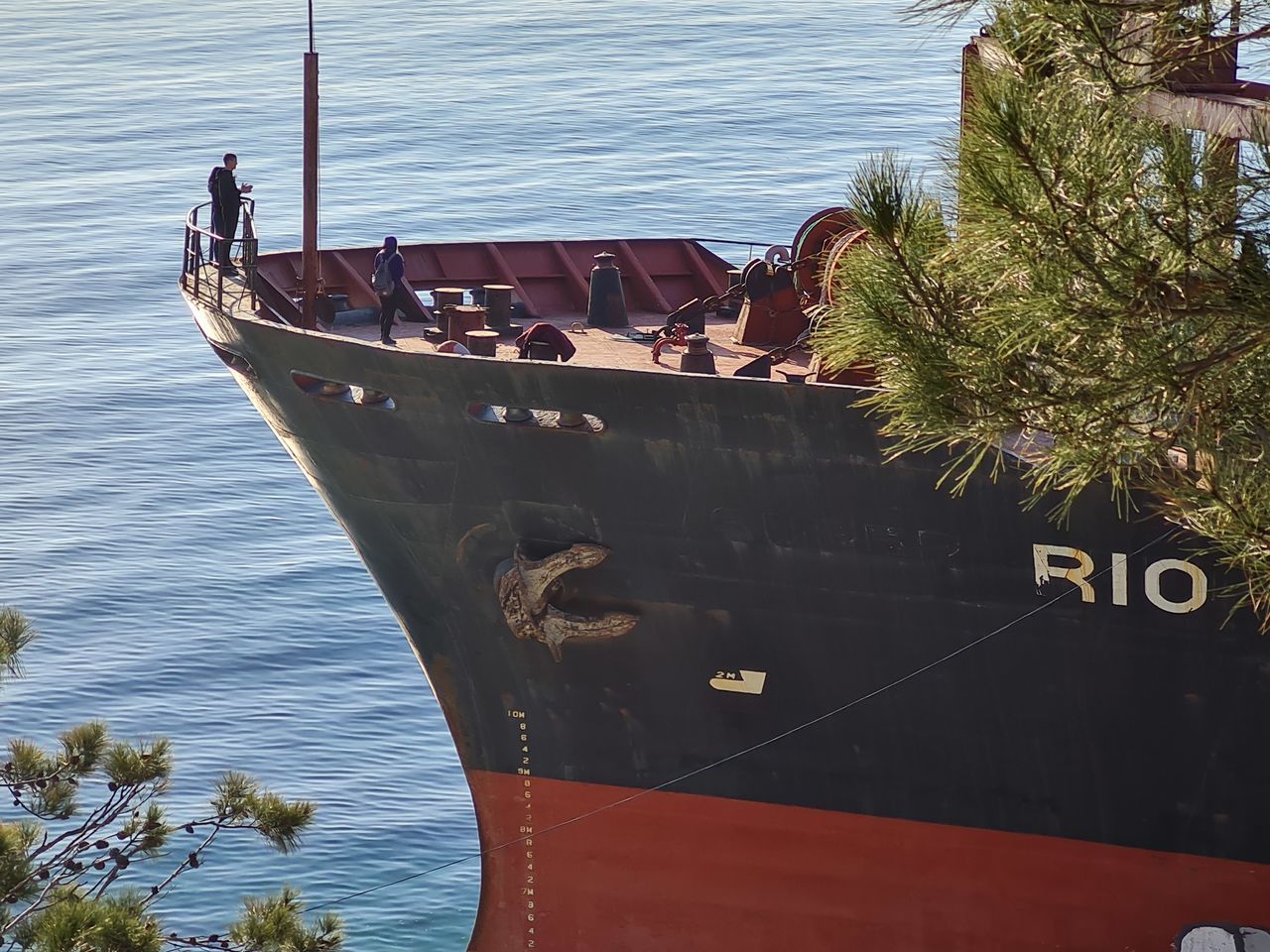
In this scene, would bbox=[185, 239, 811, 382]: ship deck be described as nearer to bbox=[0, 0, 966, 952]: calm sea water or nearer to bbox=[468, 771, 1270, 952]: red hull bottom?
bbox=[468, 771, 1270, 952]: red hull bottom

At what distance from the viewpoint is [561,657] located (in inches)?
469

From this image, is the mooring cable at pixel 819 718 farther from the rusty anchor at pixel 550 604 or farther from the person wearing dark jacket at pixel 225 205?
the person wearing dark jacket at pixel 225 205

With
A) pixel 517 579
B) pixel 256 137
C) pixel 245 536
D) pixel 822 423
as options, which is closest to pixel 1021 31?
pixel 822 423

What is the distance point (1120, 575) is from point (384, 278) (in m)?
6.05

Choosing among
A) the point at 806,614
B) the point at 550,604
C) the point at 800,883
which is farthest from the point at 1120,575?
the point at 550,604

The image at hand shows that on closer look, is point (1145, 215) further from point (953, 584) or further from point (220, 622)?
point (220, 622)

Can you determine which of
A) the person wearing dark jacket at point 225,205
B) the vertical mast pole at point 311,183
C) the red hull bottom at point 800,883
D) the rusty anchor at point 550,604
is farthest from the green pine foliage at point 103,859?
the person wearing dark jacket at point 225,205

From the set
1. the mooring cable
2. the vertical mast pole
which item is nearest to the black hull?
the mooring cable

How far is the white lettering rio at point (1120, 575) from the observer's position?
10250 mm

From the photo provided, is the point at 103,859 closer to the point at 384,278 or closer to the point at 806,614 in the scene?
the point at 806,614

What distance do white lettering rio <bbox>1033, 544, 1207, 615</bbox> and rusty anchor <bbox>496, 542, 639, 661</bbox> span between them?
2755 millimetres

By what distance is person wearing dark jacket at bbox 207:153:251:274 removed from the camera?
13.3 m

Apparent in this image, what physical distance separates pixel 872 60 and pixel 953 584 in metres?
41.2

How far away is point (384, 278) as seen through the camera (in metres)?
13.1
